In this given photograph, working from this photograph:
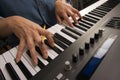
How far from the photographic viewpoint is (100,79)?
0.60 m

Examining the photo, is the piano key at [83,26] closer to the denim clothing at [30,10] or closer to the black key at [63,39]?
the black key at [63,39]

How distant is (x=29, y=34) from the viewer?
85 cm

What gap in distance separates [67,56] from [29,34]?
215 millimetres

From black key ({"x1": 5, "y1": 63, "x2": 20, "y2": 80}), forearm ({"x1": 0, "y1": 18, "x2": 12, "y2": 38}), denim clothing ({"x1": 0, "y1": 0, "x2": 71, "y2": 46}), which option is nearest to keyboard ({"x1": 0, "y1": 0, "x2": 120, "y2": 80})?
black key ({"x1": 5, "y1": 63, "x2": 20, "y2": 80})

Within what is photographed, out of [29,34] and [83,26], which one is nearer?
[29,34]

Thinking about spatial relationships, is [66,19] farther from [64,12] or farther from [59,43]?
[59,43]

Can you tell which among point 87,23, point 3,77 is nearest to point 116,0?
point 87,23

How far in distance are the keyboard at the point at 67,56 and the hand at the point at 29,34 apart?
0.02 metres

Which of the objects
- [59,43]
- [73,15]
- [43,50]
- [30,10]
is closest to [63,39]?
[59,43]

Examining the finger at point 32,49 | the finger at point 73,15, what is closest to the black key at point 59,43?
the finger at point 32,49

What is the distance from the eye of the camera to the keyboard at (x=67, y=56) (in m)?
0.66

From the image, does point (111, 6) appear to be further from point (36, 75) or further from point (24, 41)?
point (36, 75)

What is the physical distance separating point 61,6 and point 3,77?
0.65 metres

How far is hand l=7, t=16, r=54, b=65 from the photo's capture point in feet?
2.54
